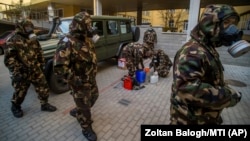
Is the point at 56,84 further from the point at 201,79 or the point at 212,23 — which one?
the point at 212,23

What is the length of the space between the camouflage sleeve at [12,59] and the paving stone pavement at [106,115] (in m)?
0.99

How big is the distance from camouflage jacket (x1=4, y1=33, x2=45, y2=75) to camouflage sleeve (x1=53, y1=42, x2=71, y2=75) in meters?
1.15

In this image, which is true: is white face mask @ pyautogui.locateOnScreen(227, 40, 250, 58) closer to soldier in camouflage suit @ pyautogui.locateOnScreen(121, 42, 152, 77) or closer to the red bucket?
soldier in camouflage suit @ pyautogui.locateOnScreen(121, 42, 152, 77)

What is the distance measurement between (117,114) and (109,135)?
26.5 inches

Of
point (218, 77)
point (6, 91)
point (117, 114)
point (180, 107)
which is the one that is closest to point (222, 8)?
point (218, 77)

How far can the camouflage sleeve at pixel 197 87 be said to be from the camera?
1.14 meters

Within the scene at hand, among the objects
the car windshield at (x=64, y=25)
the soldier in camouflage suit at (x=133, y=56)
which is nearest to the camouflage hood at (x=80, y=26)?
the soldier in camouflage suit at (x=133, y=56)

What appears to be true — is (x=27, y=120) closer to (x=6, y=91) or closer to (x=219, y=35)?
(x=6, y=91)

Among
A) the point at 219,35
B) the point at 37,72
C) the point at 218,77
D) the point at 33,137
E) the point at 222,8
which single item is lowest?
the point at 33,137

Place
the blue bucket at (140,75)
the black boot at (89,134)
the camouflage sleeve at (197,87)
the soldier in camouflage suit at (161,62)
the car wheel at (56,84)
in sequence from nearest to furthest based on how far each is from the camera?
the camouflage sleeve at (197,87)
the black boot at (89,134)
the car wheel at (56,84)
the blue bucket at (140,75)
the soldier in camouflage suit at (161,62)

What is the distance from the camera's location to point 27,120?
3.08 m

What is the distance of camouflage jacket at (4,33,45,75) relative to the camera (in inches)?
112

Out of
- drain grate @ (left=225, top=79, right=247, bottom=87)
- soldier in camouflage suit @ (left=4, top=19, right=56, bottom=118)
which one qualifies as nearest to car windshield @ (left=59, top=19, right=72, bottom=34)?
soldier in camouflage suit @ (left=4, top=19, right=56, bottom=118)

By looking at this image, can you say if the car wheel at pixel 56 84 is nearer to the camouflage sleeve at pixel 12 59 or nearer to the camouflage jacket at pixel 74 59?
the camouflage sleeve at pixel 12 59
